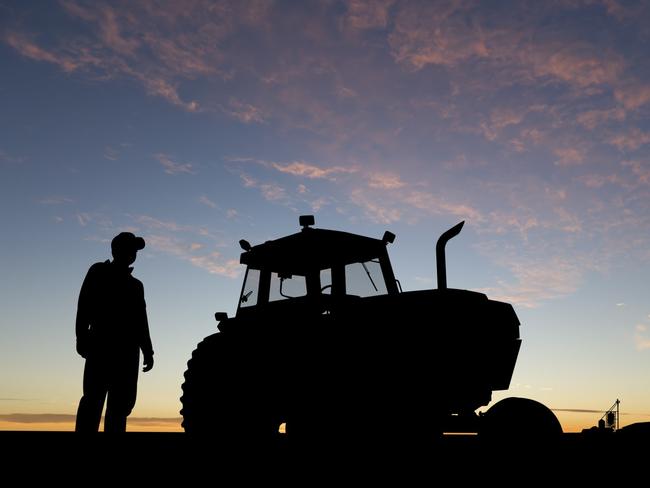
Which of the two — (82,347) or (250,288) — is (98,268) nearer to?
(82,347)

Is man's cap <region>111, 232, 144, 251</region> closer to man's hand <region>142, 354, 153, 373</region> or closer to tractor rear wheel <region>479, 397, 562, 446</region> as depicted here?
man's hand <region>142, 354, 153, 373</region>

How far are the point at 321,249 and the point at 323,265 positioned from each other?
8.0 inches

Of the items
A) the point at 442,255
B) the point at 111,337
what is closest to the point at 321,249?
the point at 442,255

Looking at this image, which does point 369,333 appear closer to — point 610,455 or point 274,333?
point 274,333

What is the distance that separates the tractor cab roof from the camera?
8385 millimetres

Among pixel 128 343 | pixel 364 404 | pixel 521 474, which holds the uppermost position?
pixel 128 343

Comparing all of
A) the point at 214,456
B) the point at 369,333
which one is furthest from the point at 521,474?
the point at 214,456

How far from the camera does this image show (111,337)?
732 centimetres

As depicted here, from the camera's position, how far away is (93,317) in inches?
288

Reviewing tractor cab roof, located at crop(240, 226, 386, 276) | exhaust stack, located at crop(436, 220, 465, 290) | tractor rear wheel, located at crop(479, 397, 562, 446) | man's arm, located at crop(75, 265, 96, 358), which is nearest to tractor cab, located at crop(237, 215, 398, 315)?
tractor cab roof, located at crop(240, 226, 386, 276)

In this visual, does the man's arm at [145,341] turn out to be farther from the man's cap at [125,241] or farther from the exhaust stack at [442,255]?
the exhaust stack at [442,255]

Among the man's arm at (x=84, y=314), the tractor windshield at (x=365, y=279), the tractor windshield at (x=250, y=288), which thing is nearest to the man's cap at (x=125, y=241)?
the man's arm at (x=84, y=314)

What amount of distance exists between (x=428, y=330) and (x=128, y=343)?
3.22 m

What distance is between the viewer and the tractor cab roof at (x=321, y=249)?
839cm
